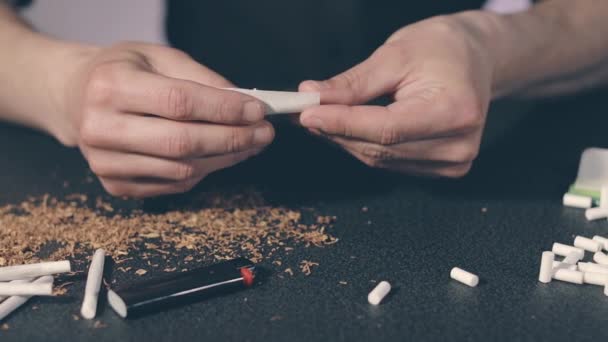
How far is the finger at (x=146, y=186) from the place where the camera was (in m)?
0.95

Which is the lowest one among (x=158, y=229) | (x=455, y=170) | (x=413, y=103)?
(x=158, y=229)

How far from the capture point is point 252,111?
856 millimetres

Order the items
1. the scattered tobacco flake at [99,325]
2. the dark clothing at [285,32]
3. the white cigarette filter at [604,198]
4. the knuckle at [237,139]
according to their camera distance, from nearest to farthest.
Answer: the scattered tobacco flake at [99,325] < the knuckle at [237,139] < the white cigarette filter at [604,198] < the dark clothing at [285,32]

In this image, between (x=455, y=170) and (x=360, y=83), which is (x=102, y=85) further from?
(x=455, y=170)

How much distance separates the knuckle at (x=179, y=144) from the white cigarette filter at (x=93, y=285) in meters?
0.17

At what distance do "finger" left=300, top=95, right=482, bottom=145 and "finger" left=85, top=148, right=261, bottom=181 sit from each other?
13 centimetres

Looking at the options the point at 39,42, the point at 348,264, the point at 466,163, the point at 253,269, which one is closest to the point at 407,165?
the point at 466,163

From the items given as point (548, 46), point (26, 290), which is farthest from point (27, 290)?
point (548, 46)

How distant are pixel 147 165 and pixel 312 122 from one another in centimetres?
25

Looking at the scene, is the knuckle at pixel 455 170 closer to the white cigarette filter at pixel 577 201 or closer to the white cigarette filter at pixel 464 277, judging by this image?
the white cigarette filter at pixel 577 201

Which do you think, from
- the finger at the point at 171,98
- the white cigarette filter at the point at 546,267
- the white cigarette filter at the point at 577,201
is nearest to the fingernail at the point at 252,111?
the finger at the point at 171,98

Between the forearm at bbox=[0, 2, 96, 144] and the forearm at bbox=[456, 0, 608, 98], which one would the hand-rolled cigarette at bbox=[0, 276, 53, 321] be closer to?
the forearm at bbox=[0, 2, 96, 144]

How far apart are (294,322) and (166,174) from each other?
356mm

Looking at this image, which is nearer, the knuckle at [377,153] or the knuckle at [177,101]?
the knuckle at [177,101]
